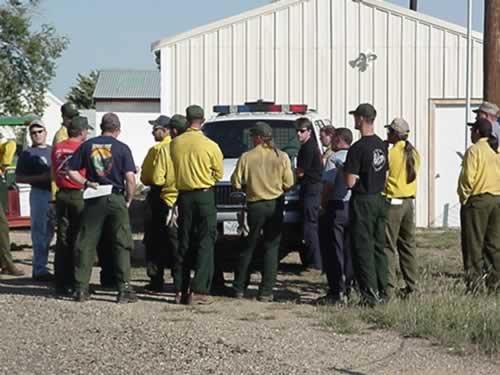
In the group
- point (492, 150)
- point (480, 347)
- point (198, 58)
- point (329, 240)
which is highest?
point (198, 58)

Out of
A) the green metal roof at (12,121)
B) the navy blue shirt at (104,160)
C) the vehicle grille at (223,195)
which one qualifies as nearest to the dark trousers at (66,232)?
the navy blue shirt at (104,160)

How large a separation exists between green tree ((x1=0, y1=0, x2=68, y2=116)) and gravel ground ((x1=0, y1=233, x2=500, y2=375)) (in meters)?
26.9

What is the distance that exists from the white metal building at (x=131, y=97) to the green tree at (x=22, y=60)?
401 inches

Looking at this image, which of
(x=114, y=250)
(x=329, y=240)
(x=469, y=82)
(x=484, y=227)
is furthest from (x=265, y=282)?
(x=469, y=82)

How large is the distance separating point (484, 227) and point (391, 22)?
10.6 metres

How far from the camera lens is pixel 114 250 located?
10.7 m

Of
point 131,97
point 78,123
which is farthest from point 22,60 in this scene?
point 78,123

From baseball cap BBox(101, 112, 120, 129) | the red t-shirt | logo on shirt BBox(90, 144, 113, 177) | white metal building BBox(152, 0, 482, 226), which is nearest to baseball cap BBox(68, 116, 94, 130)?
the red t-shirt

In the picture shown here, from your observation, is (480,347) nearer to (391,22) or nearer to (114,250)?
(114,250)

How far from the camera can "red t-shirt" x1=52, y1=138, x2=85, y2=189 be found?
11.2 m

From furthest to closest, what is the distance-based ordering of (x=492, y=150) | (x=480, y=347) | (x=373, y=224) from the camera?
(x=492, y=150)
(x=373, y=224)
(x=480, y=347)

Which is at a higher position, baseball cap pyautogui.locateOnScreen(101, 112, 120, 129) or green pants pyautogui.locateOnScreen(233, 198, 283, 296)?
baseball cap pyautogui.locateOnScreen(101, 112, 120, 129)

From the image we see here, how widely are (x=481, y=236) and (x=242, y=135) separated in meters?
4.37

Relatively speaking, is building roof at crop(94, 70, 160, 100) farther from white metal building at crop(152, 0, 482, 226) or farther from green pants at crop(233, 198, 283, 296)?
green pants at crop(233, 198, 283, 296)
